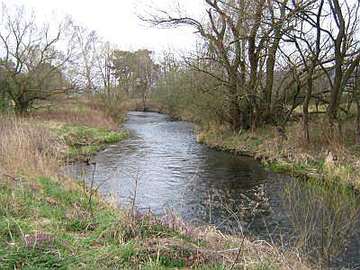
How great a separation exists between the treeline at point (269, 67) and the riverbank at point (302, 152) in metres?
0.59

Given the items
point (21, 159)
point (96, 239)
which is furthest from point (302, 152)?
point (96, 239)

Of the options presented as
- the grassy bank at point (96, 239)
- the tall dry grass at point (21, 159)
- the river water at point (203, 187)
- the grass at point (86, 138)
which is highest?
the tall dry grass at point (21, 159)

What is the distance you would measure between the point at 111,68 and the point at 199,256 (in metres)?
38.4

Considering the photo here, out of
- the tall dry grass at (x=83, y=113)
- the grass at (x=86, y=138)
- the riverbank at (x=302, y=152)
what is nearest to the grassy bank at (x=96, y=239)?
the riverbank at (x=302, y=152)

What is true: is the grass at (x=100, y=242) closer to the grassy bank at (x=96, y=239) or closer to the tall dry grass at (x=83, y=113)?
the grassy bank at (x=96, y=239)

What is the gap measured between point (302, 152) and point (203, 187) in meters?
5.40

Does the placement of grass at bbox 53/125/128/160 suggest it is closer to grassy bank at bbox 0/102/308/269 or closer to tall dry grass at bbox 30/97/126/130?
tall dry grass at bbox 30/97/126/130

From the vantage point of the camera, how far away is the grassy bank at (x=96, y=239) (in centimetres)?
413

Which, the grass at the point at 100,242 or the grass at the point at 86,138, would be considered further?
the grass at the point at 86,138

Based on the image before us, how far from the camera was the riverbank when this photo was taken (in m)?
12.4

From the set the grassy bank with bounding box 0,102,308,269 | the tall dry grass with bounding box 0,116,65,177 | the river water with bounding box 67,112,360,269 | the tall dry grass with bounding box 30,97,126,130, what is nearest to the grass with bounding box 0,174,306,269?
the grassy bank with bounding box 0,102,308,269

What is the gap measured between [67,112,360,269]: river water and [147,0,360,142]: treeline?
11.1ft

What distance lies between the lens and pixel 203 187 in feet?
40.1

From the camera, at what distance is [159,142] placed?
77.3 feet
